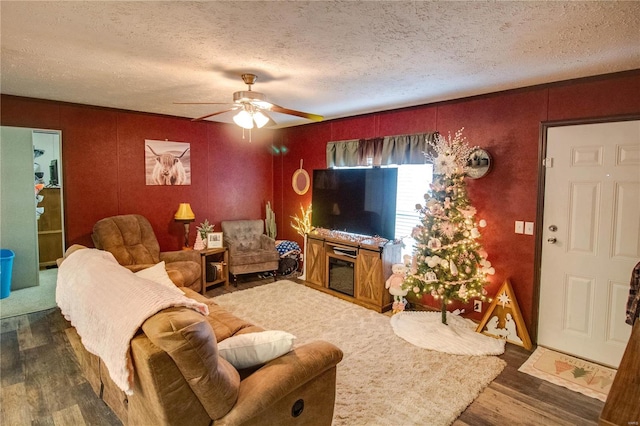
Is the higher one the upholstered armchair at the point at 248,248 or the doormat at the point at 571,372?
the upholstered armchair at the point at 248,248

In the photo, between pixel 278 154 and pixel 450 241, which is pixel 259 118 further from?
pixel 278 154

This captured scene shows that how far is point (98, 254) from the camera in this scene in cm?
254

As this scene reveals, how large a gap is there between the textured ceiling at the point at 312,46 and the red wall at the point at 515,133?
16 centimetres

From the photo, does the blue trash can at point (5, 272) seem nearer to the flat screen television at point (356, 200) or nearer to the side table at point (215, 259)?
the side table at point (215, 259)

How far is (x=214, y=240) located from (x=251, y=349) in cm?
344

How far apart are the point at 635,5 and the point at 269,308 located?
3996 mm

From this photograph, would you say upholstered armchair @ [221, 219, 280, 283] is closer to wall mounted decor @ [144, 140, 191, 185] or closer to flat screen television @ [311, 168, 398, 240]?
flat screen television @ [311, 168, 398, 240]

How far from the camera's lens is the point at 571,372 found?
3016 millimetres

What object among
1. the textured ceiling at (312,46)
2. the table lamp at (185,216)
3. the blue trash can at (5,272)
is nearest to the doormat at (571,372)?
the textured ceiling at (312,46)

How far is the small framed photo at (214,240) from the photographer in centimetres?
513

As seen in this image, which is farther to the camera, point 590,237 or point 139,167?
point 139,167

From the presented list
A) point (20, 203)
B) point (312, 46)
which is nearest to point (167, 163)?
point (20, 203)

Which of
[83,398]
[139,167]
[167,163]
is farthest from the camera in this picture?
[167,163]

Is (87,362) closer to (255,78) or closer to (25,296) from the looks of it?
(255,78)
